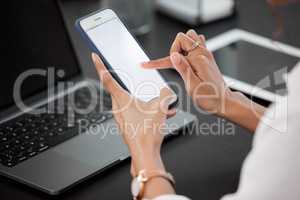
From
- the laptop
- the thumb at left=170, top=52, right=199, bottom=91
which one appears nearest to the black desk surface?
the laptop

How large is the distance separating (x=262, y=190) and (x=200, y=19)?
0.70m

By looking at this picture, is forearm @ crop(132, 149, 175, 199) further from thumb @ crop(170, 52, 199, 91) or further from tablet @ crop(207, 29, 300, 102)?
tablet @ crop(207, 29, 300, 102)

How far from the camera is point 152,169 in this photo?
0.70 m

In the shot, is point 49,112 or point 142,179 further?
point 49,112

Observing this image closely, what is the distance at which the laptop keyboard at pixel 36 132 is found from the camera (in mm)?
827

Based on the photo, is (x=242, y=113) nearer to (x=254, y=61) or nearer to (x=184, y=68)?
(x=184, y=68)

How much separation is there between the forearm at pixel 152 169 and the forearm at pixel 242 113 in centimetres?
14

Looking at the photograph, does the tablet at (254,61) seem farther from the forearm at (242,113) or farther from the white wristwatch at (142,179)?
the white wristwatch at (142,179)

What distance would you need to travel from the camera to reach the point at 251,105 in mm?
825

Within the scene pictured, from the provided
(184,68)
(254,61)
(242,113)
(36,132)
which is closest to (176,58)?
(184,68)

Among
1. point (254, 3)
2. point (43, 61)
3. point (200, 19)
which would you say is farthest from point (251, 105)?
point (254, 3)

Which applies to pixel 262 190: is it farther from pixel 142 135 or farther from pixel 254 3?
pixel 254 3

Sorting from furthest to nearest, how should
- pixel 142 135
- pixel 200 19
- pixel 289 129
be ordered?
pixel 200 19 → pixel 142 135 → pixel 289 129

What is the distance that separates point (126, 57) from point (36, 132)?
0.18m
